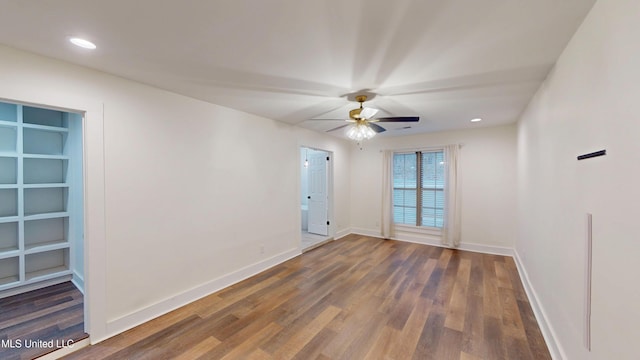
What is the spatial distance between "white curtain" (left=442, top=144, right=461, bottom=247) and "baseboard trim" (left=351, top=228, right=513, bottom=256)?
0.60 ft

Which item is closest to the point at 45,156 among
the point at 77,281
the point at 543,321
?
the point at 77,281

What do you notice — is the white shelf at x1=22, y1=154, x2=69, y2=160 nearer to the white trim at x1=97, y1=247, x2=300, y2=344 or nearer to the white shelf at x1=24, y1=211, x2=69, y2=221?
the white shelf at x1=24, y1=211, x2=69, y2=221

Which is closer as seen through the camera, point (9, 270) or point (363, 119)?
point (363, 119)

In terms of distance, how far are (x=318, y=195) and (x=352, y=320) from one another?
3.71 meters

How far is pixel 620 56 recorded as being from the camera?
1188 mm

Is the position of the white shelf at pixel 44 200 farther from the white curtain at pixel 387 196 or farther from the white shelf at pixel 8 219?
the white curtain at pixel 387 196

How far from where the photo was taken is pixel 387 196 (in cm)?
597

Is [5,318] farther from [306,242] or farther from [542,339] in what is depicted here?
[542,339]

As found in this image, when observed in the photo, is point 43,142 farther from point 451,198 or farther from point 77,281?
point 451,198

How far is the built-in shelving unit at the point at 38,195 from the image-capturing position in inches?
122

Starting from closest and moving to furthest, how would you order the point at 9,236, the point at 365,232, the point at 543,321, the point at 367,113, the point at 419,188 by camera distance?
the point at 543,321 < the point at 367,113 < the point at 9,236 < the point at 419,188 < the point at 365,232

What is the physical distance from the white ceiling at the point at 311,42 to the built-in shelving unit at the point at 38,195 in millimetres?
1968

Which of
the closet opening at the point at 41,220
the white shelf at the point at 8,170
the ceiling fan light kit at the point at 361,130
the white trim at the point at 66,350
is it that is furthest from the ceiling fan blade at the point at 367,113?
the white shelf at the point at 8,170

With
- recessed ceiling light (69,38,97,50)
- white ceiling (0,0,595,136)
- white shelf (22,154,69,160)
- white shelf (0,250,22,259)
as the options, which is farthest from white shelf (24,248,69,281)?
recessed ceiling light (69,38,97,50)
